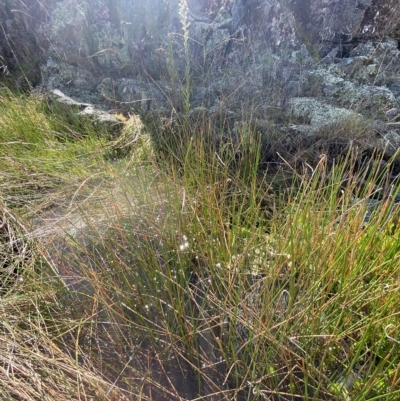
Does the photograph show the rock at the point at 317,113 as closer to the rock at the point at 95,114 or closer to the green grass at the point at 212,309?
the green grass at the point at 212,309

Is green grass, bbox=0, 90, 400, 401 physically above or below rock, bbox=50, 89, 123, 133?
below

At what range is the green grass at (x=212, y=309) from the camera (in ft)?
2.98

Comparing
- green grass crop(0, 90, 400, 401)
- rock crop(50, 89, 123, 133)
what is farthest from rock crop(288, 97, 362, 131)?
rock crop(50, 89, 123, 133)

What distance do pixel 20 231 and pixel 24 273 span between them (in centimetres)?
21

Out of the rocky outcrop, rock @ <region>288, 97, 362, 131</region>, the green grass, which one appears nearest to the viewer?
the green grass

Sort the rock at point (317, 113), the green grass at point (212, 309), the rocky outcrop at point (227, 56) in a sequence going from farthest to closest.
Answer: the rocky outcrop at point (227, 56), the rock at point (317, 113), the green grass at point (212, 309)

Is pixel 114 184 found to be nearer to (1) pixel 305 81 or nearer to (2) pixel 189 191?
(2) pixel 189 191

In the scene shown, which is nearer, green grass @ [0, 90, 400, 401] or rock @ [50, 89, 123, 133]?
green grass @ [0, 90, 400, 401]

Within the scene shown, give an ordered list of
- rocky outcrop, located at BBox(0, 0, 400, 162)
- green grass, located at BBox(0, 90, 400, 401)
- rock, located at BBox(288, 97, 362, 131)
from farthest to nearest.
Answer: rocky outcrop, located at BBox(0, 0, 400, 162), rock, located at BBox(288, 97, 362, 131), green grass, located at BBox(0, 90, 400, 401)

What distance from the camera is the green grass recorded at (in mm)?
910

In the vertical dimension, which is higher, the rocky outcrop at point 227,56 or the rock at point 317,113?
the rocky outcrop at point 227,56

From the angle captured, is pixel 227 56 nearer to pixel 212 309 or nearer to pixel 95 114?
pixel 95 114

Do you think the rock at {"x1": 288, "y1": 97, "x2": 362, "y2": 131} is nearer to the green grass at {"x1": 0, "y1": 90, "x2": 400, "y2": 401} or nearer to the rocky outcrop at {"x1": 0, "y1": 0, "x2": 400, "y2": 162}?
the rocky outcrop at {"x1": 0, "y1": 0, "x2": 400, "y2": 162}

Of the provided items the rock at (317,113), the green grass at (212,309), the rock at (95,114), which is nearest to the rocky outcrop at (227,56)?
the rock at (317,113)
